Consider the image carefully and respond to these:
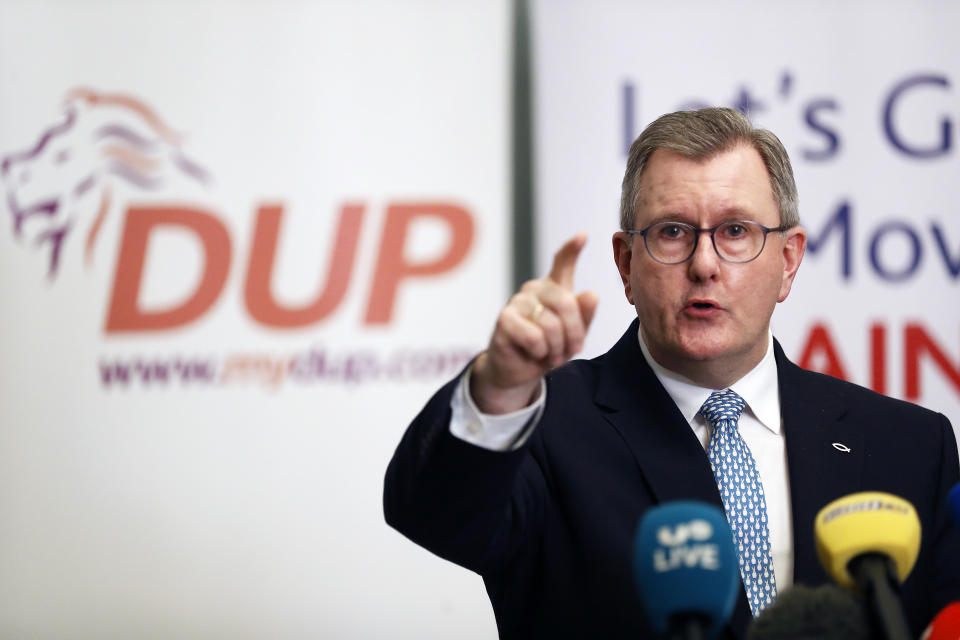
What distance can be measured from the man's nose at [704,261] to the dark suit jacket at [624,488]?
0.64 feet

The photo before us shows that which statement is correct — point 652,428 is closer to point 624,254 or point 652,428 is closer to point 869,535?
point 624,254

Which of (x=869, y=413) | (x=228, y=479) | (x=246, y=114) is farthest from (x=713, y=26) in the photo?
(x=228, y=479)

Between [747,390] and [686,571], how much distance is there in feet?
3.17

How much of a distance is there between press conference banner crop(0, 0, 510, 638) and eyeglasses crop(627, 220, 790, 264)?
4.92ft

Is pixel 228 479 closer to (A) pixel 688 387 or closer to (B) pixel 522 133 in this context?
(B) pixel 522 133

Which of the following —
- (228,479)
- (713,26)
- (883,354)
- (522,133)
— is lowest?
(228,479)

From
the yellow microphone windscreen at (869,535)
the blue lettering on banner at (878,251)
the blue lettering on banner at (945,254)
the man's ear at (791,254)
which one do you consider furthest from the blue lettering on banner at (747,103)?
the yellow microphone windscreen at (869,535)

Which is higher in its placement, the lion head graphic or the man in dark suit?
the lion head graphic

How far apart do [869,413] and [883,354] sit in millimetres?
1420

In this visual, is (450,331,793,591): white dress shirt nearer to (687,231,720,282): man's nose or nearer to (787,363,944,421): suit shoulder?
(787,363,944,421): suit shoulder

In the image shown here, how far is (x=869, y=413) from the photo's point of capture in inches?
71.8

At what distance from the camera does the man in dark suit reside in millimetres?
1572

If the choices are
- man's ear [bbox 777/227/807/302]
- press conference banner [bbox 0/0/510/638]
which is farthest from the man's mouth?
press conference banner [bbox 0/0/510/638]

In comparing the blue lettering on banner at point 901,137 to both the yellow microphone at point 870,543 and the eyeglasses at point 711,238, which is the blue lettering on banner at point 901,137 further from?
the yellow microphone at point 870,543
